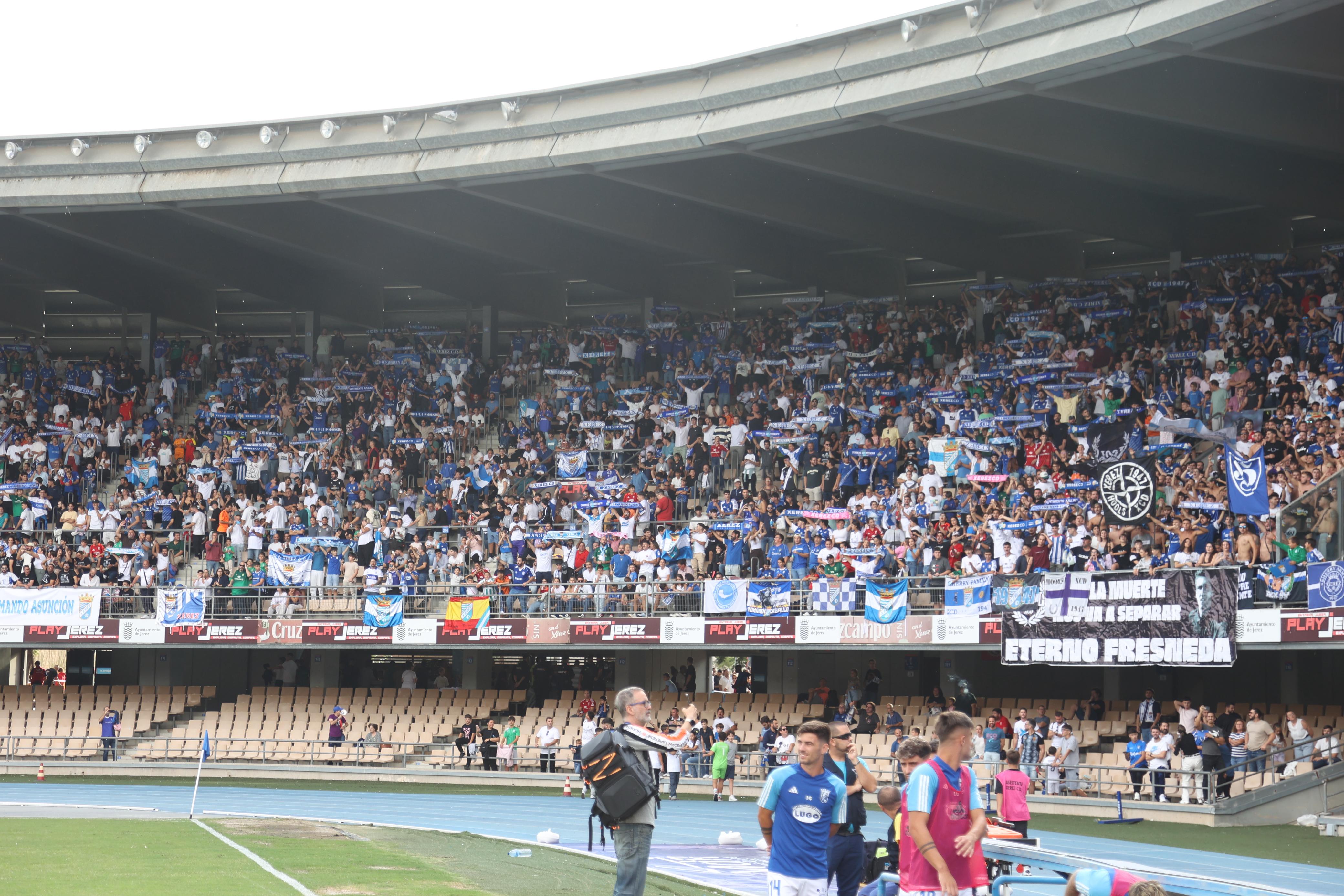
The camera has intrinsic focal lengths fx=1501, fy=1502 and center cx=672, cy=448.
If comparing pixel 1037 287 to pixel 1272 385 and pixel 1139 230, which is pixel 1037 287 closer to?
pixel 1139 230

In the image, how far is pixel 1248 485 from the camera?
77.7 ft

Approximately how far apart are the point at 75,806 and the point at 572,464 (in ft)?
47.8

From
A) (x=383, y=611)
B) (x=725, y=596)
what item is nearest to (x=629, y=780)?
(x=725, y=596)

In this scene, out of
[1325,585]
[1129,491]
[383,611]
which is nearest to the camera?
[1325,585]

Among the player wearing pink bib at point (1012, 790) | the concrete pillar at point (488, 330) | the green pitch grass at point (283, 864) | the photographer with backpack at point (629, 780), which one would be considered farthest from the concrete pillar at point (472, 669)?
the photographer with backpack at point (629, 780)

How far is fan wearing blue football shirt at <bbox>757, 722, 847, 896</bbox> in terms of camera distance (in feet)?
28.0

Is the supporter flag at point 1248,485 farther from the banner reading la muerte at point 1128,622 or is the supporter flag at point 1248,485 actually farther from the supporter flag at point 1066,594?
the supporter flag at point 1066,594

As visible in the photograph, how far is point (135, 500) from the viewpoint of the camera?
124 ft

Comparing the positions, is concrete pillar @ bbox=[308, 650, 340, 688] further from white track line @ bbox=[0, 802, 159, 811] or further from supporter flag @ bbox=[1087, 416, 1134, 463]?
supporter flag @ bbox=[1087, 416, 1134, 463]

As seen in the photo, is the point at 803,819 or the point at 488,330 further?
the point at 488,330

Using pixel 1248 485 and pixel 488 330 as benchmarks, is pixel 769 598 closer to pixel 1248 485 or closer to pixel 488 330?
pixel 1248 485

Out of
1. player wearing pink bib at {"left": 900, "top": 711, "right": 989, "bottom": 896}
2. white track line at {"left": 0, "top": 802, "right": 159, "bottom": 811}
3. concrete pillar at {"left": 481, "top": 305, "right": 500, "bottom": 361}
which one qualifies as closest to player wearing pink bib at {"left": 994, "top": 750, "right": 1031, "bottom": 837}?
player wearing pink bib at {"left": 900, "top": 711, "right": 989, "bottom": 896}

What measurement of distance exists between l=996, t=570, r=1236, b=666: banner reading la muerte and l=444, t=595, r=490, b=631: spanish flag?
11088mm

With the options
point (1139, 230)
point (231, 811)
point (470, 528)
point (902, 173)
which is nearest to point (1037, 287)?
point (1139, 230)
